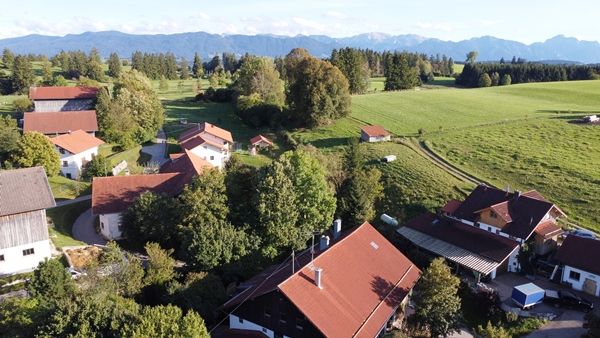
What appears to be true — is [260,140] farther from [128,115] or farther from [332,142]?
[128,115]

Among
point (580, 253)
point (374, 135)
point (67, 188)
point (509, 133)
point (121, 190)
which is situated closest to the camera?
point (580, 253)

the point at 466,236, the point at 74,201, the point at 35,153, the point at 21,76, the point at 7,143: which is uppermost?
the point at 21,76

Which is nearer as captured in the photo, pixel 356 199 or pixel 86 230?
pixel 86 230

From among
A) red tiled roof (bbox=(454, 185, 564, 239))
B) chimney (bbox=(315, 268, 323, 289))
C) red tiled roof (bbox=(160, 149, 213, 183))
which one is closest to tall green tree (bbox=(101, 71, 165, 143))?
red tiled roof (bbox=(160, 149, 213, 183))

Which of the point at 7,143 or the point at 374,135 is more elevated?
the point at 374,135

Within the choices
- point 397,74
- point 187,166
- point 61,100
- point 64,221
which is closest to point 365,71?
point 397,74

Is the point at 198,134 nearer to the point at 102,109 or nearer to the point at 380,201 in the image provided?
the point at 102,109

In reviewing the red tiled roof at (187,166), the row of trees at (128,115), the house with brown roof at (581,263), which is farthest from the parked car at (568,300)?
the row of trees at (128,115)
